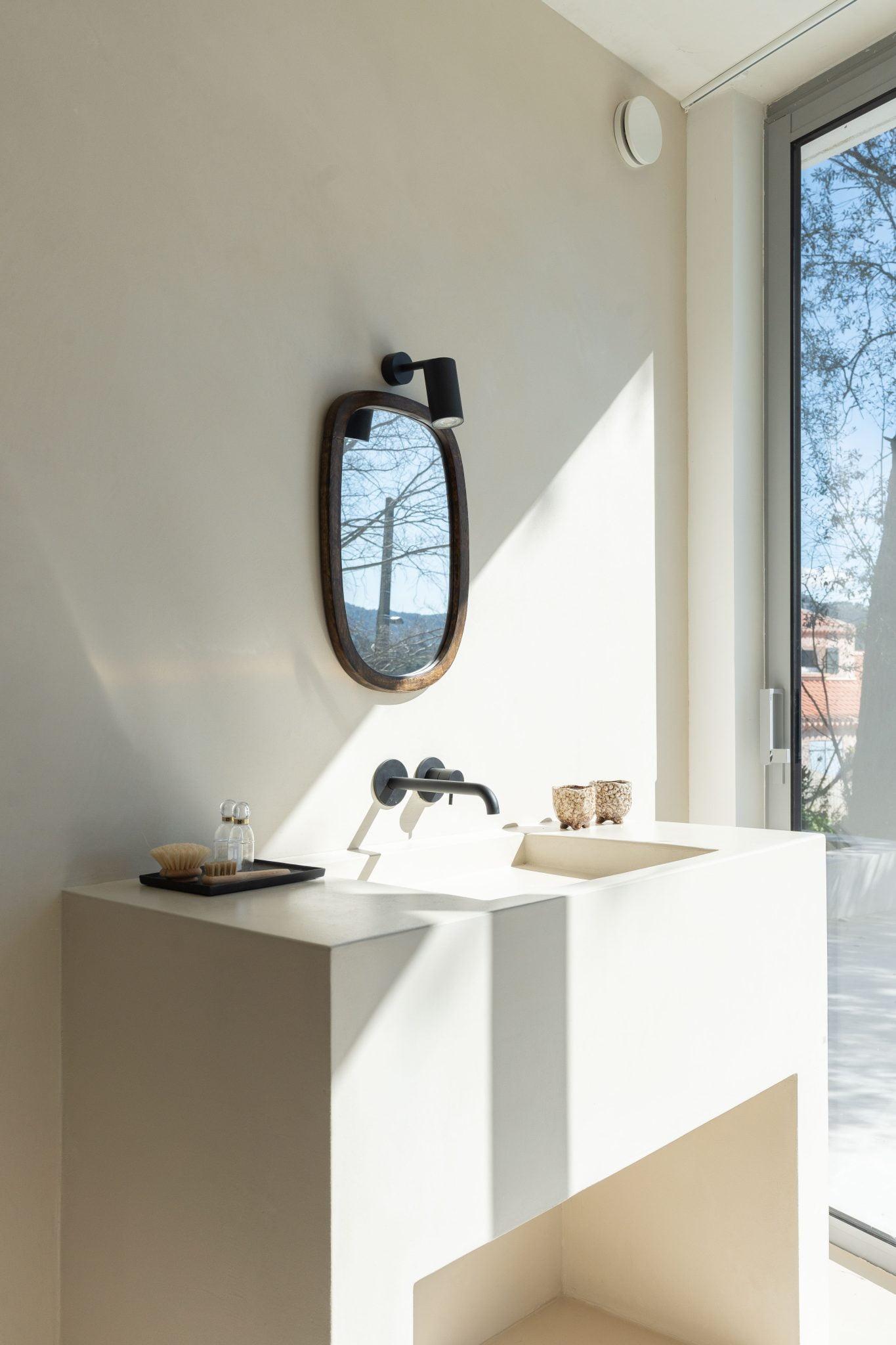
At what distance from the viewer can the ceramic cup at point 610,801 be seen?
2189 millimetres

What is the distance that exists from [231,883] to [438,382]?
950 mm

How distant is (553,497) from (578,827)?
0.71m

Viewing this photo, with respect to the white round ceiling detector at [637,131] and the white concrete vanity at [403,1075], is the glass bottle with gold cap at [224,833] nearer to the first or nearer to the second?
the white concrete vanity at [403,1075]

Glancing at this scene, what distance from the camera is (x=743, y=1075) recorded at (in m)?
1.75

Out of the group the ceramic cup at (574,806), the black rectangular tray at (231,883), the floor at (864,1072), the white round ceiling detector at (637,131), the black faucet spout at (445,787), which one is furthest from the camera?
the white round ceiling detector at (637,131)

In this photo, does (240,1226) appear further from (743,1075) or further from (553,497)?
(553,497)

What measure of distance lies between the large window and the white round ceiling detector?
0.35 m

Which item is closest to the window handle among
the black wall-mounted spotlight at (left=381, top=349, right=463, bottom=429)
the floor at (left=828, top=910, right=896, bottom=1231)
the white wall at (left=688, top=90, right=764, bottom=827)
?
the white wall at (left=688, top=90, right=764, bottom=827)

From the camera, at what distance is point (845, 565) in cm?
242

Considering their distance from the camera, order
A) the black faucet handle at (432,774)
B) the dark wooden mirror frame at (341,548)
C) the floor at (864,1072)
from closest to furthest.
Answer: the dark wooden mirror frame at (341,548)
the black faucet handle at (432,774)
the floor at (864,1072)

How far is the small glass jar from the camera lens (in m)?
1.45

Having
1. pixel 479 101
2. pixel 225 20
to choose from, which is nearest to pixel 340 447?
pixel 225 20

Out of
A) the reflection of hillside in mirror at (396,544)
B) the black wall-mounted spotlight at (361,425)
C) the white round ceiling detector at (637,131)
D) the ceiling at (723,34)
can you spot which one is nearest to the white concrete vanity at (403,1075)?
the reflection of hillside in mirror at (396,544)

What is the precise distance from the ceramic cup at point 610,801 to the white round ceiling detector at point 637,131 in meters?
1.46
